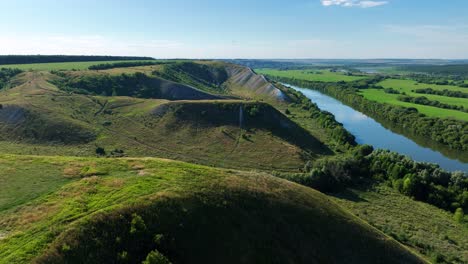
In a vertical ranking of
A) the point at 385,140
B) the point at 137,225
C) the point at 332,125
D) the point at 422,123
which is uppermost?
the point at 137,225

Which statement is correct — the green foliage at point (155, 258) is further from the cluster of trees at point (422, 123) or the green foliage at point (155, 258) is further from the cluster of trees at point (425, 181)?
the cluster of trees at point (422, 123)

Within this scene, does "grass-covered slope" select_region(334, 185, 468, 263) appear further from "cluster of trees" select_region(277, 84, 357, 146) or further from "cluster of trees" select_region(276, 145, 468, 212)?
"cluster of trees" select_region(277, 84, 357, 146)

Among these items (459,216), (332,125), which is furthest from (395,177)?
(332,125)

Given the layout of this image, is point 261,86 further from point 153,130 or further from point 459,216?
point 459,216

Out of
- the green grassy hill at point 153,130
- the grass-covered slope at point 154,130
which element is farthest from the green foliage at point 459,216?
the grass-covered slope at point 154,130

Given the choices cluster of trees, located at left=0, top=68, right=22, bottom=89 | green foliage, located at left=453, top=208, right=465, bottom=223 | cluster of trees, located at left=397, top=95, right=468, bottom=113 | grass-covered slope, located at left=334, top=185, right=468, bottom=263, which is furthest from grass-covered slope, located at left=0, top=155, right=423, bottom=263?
cluster of trees, located at left=397, top=95, right=468, bottom=113
